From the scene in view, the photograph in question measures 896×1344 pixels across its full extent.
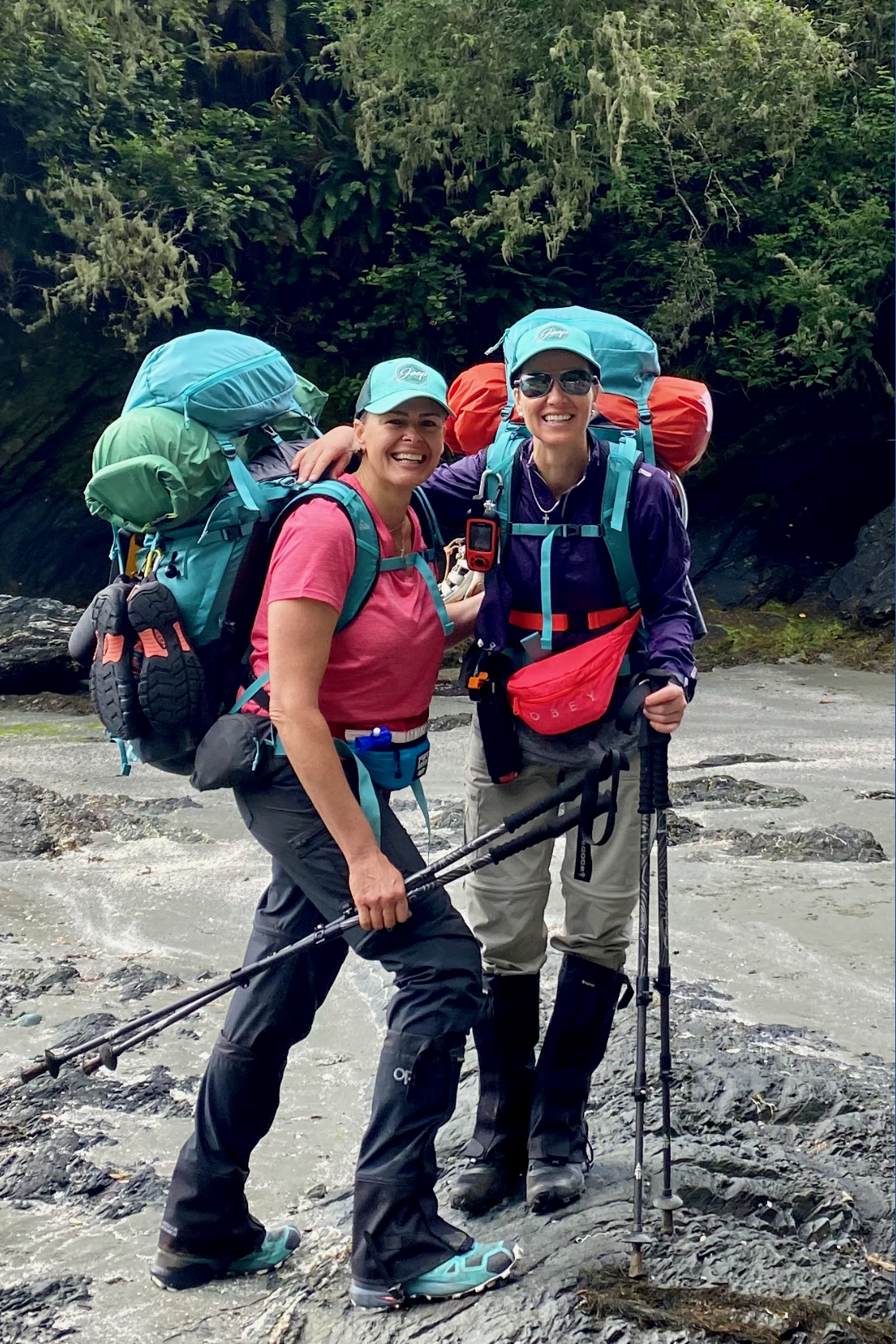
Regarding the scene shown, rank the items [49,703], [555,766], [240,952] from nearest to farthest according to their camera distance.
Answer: [555,766]
[240,952]
[49,703]

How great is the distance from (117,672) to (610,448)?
4.22 ft

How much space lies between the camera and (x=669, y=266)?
56.4 ft

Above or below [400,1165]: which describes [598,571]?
above

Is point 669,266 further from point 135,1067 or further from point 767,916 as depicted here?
point 135,1067

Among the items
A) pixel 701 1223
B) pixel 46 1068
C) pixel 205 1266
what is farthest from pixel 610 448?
pixel 205 1266

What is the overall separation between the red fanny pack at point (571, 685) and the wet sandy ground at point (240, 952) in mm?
1430

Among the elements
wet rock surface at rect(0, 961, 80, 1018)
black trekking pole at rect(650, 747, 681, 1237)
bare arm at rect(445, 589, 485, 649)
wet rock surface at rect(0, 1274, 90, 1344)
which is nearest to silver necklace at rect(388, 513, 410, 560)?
bare arm at rect(445, 589, 485, 649)

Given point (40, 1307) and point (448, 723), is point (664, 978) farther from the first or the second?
point (448, 723)

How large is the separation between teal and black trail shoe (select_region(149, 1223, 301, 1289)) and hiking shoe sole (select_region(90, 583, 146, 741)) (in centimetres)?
124

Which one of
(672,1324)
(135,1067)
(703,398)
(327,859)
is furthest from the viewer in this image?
(135,1067)

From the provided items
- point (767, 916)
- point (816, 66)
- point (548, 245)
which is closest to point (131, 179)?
point (548, 245)

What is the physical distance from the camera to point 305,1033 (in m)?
2.92

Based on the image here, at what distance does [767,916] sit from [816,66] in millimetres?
13328

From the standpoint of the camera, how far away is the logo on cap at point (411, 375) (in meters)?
2.71
